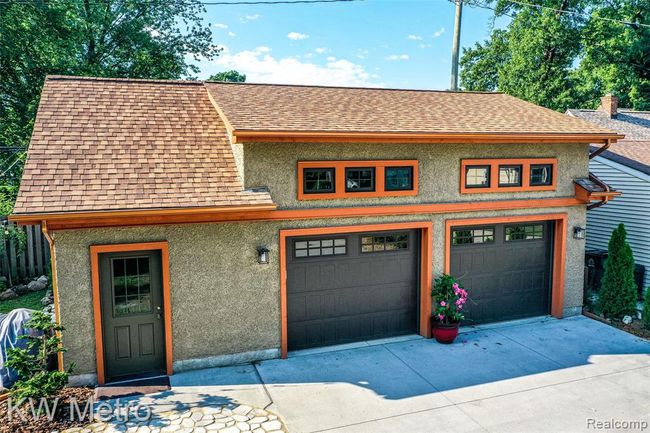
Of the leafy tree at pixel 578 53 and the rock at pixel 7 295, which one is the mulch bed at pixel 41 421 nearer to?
the rock at pixel 7 295

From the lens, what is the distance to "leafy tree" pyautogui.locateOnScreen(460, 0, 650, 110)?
24297mm

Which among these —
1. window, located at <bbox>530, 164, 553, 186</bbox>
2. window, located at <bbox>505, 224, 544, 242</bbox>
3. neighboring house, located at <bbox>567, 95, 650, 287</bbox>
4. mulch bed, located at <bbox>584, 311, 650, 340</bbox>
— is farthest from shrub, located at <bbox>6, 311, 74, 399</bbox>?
neighboring house, located at <bbox>567, 95, 650, 287</bbox>

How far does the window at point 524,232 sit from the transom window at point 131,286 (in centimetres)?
682

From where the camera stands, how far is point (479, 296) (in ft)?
32.2

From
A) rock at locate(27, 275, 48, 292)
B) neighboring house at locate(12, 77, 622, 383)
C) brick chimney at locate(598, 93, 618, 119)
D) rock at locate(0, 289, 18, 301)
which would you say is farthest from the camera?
brick chimney at locate(598, 93, 618, 119)

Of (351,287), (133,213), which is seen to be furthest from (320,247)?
(133,213)

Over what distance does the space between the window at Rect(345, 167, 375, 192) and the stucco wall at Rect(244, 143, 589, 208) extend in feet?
0.66

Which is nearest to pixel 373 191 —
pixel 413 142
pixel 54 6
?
pixel 413 142

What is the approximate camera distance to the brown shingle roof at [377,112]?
26.8 ft

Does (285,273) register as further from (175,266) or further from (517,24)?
(517,24)

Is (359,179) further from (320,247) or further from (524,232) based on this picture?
(524,232)

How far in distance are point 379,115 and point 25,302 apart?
8827 millimetres

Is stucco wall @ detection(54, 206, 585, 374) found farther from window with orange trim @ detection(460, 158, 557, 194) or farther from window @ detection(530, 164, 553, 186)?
window @ detection(530, 164, 553, 186)

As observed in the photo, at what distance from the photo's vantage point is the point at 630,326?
32.4 feet
